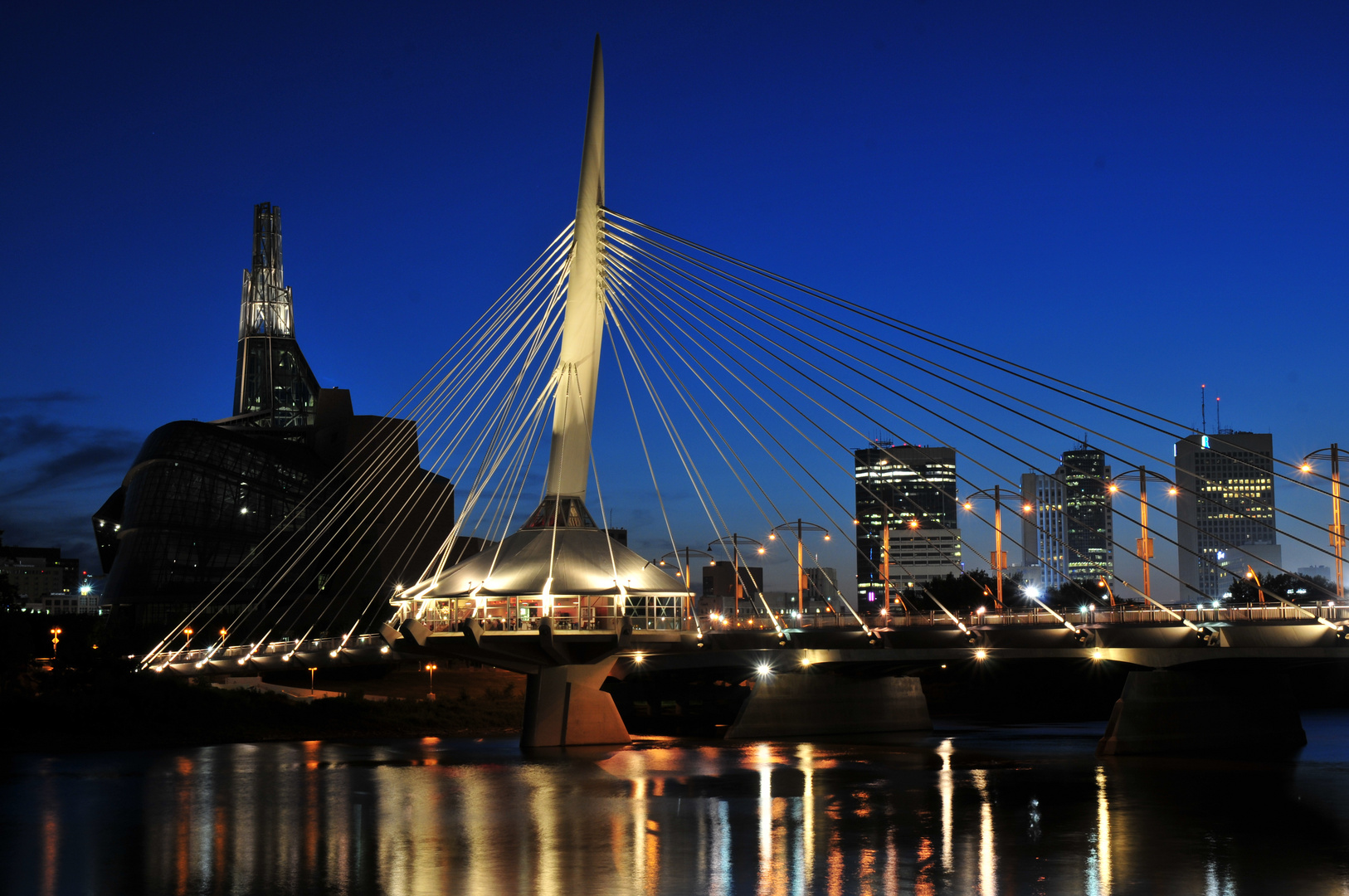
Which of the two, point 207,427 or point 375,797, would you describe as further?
point 207,427

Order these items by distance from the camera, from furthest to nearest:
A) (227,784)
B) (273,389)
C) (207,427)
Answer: (273,389) → (207,427) → (227,784)

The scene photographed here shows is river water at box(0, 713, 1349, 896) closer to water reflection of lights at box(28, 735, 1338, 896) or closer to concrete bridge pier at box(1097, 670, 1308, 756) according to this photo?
water reflection of lights at box(28, 735, 1338, 896)

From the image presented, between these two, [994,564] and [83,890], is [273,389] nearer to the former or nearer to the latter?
[994,564]

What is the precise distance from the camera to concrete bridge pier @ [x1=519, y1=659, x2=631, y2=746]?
2148 inches

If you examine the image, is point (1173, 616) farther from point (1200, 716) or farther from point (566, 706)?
point (566, 706)

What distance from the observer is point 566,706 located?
55.0 m

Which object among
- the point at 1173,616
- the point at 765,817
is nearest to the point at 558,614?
the point at 765,817

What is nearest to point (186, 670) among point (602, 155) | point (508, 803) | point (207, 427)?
point (508, 803)

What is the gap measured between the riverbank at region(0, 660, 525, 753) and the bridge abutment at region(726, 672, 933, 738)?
14855mm

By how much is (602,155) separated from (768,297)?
34.3ft

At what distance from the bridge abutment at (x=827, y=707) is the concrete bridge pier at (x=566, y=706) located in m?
8.66

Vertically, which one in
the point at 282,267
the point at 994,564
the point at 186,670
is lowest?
the point at 186,670

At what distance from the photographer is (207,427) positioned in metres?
123

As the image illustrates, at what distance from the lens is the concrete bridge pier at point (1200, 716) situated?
50.5 m
